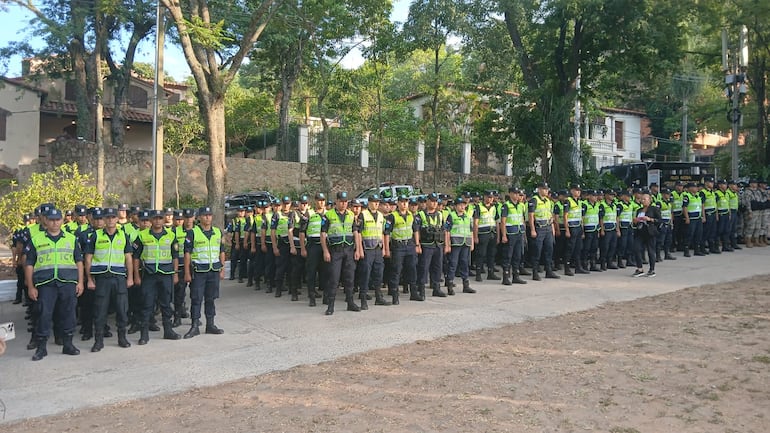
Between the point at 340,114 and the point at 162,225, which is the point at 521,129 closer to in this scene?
the point at 340,114

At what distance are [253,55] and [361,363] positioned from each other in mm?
23401

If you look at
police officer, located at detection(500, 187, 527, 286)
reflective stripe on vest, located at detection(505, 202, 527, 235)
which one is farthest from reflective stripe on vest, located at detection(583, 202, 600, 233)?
reflective stripe on vest, located at detection(505, 202, 527, 235)

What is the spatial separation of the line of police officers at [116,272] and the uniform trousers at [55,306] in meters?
0.01

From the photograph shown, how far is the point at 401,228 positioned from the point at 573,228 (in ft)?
15.0

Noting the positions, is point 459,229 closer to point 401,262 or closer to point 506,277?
point 401,262

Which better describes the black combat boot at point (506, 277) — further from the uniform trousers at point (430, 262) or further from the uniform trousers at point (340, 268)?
the uniform trousers at point (340, 268)

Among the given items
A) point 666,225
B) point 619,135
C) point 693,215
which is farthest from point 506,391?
point 619,135

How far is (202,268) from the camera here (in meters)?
7.88

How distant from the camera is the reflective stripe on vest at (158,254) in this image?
25.5 feet

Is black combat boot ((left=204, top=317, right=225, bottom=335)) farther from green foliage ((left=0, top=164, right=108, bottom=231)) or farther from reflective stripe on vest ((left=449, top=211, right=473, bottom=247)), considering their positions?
green foliage ((left=0, top=164, right=108, bottom=231))

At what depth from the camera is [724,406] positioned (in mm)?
5016

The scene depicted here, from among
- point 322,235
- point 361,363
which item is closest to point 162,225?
point 322,235

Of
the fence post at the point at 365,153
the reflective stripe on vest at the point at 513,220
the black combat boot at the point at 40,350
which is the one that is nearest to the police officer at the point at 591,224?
the reflective stripe on vest at the point at 513,220

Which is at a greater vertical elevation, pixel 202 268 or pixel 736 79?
pixel 736 79
